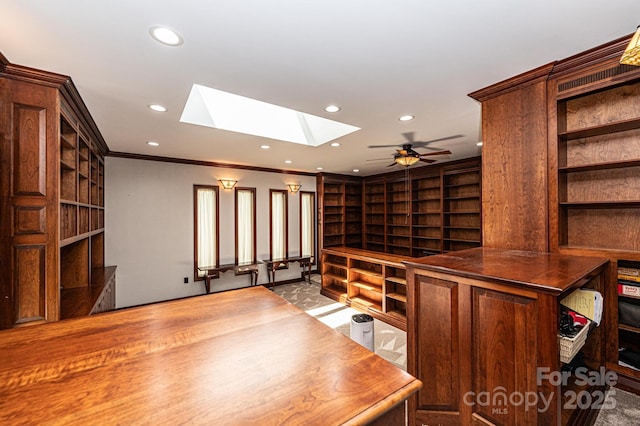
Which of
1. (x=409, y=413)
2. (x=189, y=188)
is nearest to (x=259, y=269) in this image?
(x=189, y=188)

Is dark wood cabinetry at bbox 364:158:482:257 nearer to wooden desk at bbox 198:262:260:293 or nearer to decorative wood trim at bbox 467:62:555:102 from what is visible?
decorative wood trim at bbox 467:62:555:102

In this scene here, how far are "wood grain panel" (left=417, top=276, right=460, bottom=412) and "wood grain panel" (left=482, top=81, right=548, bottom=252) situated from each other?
3.54 ft

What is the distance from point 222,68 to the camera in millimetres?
1948

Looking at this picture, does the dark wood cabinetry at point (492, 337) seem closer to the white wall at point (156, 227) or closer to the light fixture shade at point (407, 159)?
the light fixture shade at point (407, 159)

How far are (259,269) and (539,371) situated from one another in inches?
203

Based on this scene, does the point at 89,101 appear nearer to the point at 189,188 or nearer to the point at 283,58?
the point at 283,58

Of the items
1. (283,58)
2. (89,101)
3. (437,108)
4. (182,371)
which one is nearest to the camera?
(182,371)

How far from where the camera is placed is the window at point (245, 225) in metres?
5.56

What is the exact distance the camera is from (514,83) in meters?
2.19

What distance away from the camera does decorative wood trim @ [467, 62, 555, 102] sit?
2.03 m

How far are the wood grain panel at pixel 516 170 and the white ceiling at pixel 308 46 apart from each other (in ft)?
0.98

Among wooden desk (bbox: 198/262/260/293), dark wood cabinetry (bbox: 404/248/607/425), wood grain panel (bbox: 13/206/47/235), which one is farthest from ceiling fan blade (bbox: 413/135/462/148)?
wood grain panel (bbox: 13/206/47/235)

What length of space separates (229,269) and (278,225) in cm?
147

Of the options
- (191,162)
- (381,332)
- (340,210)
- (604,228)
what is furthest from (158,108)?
(340,210)
